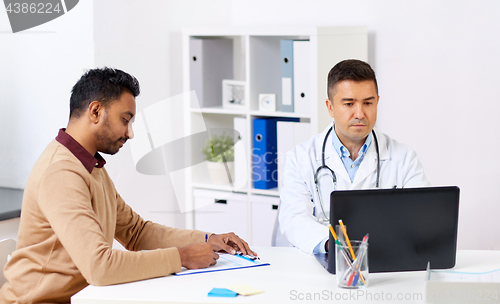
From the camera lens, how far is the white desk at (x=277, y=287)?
1360 mm

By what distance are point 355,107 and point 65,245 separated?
1.06 meters

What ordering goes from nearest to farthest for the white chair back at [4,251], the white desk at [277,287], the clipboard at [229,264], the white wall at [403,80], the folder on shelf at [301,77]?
the white desk at [277,287]
the clipboard at [229,264]
the white chair back at [4,251]
the white wall at [403,80]
the folder on shelf at [301,77]

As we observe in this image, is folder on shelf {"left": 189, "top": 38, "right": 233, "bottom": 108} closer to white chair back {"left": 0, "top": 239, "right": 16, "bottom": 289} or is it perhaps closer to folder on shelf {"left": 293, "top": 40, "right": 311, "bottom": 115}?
folder on shelf {"left": 293, "top": 40, "right": 311, "bottom": 115}

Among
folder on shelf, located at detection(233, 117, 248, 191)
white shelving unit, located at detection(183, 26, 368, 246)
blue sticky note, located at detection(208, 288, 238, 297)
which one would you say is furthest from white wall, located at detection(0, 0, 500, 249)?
blue sticky note, located at detection(208, 288, 238, 297)

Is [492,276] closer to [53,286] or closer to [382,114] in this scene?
[53,286]

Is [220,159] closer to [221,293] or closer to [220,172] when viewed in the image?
[220,172]

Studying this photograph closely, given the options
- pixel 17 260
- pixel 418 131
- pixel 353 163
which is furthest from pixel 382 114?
pixel 17 260

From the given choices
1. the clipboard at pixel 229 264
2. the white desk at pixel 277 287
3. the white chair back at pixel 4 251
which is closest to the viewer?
the white desk at pixel 277 287

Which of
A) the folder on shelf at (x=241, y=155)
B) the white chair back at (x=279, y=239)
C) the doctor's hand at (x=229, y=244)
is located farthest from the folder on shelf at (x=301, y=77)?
the doctor's hand at (x=229, y=244)

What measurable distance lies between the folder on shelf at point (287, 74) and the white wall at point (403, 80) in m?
0.43

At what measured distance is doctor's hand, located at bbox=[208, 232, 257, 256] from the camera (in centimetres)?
175

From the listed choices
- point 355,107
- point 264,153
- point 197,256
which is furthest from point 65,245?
point 264,153

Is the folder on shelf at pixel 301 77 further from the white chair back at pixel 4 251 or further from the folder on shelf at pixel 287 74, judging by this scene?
the white chair back at pixel 4 251

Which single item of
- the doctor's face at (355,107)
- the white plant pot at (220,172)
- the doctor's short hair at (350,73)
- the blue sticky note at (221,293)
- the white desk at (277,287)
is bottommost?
the white desk at (277,287)
